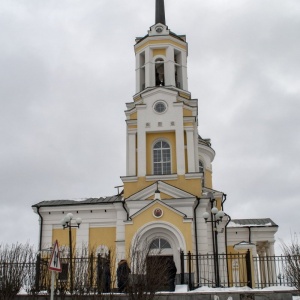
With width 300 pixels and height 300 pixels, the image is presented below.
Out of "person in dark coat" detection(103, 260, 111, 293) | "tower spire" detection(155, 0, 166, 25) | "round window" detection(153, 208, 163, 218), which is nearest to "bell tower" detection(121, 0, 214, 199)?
"round window" detection(153, 208, 163, 218)

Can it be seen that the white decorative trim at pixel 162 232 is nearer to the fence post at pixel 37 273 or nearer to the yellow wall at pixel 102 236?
the yellow wall at pixel 102 236

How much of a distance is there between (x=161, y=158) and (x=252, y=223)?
30.4 feet

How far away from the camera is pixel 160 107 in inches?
1142

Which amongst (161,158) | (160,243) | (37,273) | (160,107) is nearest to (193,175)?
(161,158)

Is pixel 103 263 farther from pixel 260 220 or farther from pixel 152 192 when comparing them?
pixel 260 220

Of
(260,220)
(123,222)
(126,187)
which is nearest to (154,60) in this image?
(126,187)

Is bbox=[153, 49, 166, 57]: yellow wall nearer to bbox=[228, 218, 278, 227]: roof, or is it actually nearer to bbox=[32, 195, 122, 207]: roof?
bbox=[32, 195, 122, 207]: roof

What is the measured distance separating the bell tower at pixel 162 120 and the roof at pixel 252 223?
6.86 metres

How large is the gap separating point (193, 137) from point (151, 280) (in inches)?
628

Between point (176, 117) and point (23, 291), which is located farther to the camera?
point (176, 117)

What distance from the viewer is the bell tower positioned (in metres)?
27.5

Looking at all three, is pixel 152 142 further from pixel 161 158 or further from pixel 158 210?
pixel 158 210

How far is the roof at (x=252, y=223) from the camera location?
107ft

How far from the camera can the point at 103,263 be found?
14234 millimetres
